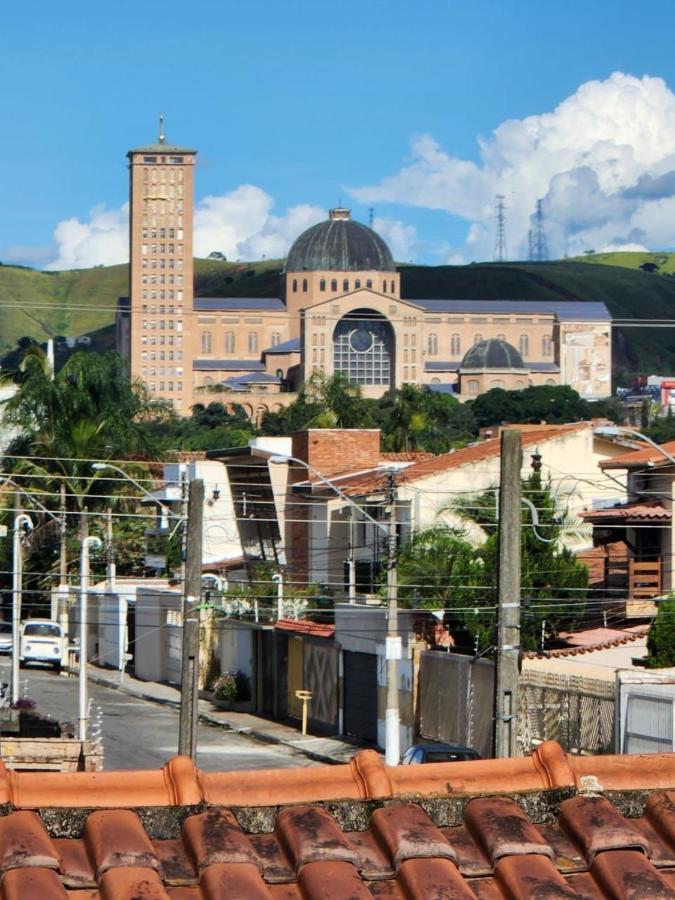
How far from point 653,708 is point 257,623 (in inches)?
810

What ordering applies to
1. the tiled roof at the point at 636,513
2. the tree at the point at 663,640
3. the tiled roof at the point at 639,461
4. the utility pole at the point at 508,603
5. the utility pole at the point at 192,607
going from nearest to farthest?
the utility pole at the point at 508,603 → the utility pole at the point at 192,607 → the tree at the point at 663,640 → the tiled roof at the point at 636,513 → the tiled roof at the point at 639,461

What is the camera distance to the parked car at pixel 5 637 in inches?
2361

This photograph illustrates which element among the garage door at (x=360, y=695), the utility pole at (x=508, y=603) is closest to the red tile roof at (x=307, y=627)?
the garage door at (x=360, y=695)

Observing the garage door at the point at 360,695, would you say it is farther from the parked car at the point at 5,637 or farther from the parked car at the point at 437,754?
the parked car at the point at 5,637

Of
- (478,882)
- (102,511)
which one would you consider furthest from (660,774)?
(102,511)

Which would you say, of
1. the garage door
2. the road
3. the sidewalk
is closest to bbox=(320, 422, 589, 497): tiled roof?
the garage door

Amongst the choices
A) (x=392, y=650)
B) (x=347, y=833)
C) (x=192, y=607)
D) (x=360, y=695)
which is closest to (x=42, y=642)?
(x=360, y=695)

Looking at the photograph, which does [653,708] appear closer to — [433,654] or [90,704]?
[433,654]

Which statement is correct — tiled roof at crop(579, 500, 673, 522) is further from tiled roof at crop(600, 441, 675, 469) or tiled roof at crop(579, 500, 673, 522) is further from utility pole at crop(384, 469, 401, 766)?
utility pole at crop(384, 469, 401, 766)

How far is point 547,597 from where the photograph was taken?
41.3m

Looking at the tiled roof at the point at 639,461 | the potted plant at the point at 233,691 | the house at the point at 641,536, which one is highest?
the tiled roof at the point at 639,461

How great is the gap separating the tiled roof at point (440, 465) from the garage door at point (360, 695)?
6155 mm

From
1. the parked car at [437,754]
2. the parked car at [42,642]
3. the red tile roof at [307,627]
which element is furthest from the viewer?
the parked car at [42,642]

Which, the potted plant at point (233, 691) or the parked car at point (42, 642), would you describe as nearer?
the potted plant at point (233, 691)
